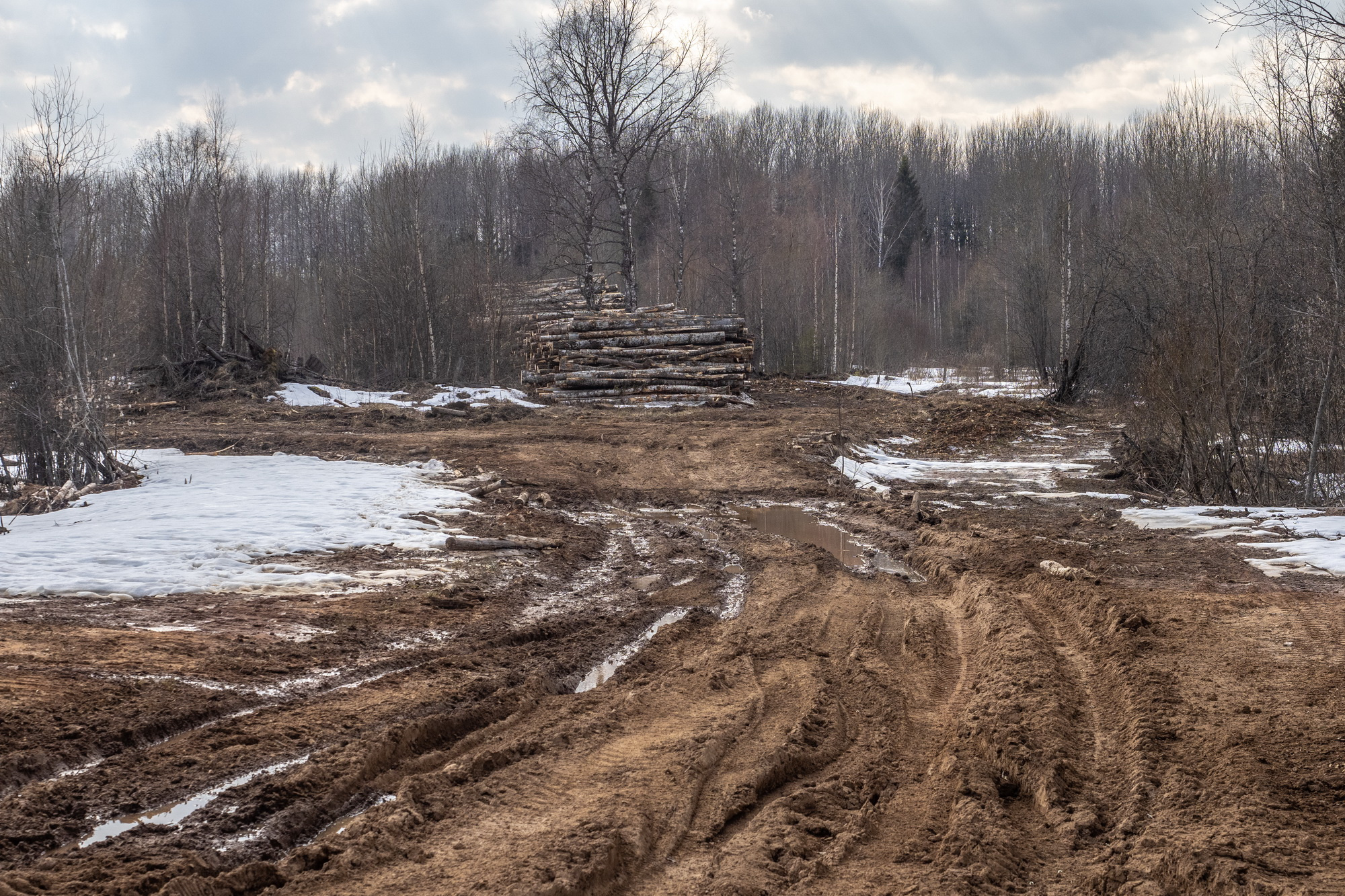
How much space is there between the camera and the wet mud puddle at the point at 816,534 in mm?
→ 8969

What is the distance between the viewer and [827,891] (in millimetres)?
3127

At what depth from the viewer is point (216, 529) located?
346 inches

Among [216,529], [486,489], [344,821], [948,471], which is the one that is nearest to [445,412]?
[486,489]

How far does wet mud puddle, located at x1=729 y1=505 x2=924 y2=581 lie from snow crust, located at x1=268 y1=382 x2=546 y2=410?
12.4 m

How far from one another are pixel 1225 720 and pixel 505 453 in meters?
12.1

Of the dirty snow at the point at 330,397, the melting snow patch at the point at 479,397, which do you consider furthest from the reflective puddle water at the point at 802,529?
the dirty snow at the point at 330,397

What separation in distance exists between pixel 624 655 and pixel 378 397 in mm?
19699

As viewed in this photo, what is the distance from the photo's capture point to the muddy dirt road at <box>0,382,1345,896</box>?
3.25 meters

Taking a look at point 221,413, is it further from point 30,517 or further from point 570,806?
point 570,806

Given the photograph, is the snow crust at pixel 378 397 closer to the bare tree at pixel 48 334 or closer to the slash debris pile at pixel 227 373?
the slash debris pile at pixel 227 373

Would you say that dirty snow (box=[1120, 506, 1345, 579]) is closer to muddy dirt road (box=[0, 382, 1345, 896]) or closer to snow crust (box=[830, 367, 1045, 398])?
muddy dirt road (box=[0, 382, 1345, 896])

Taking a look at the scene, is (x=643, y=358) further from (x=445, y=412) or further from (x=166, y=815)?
(x=166, y=815)

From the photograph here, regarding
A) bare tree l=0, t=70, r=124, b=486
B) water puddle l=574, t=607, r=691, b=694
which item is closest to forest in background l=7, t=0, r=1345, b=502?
bare tree l=0, t=70, r=124, b=486

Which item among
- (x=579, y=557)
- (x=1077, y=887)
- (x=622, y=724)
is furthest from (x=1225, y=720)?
(x=579, y=557)
